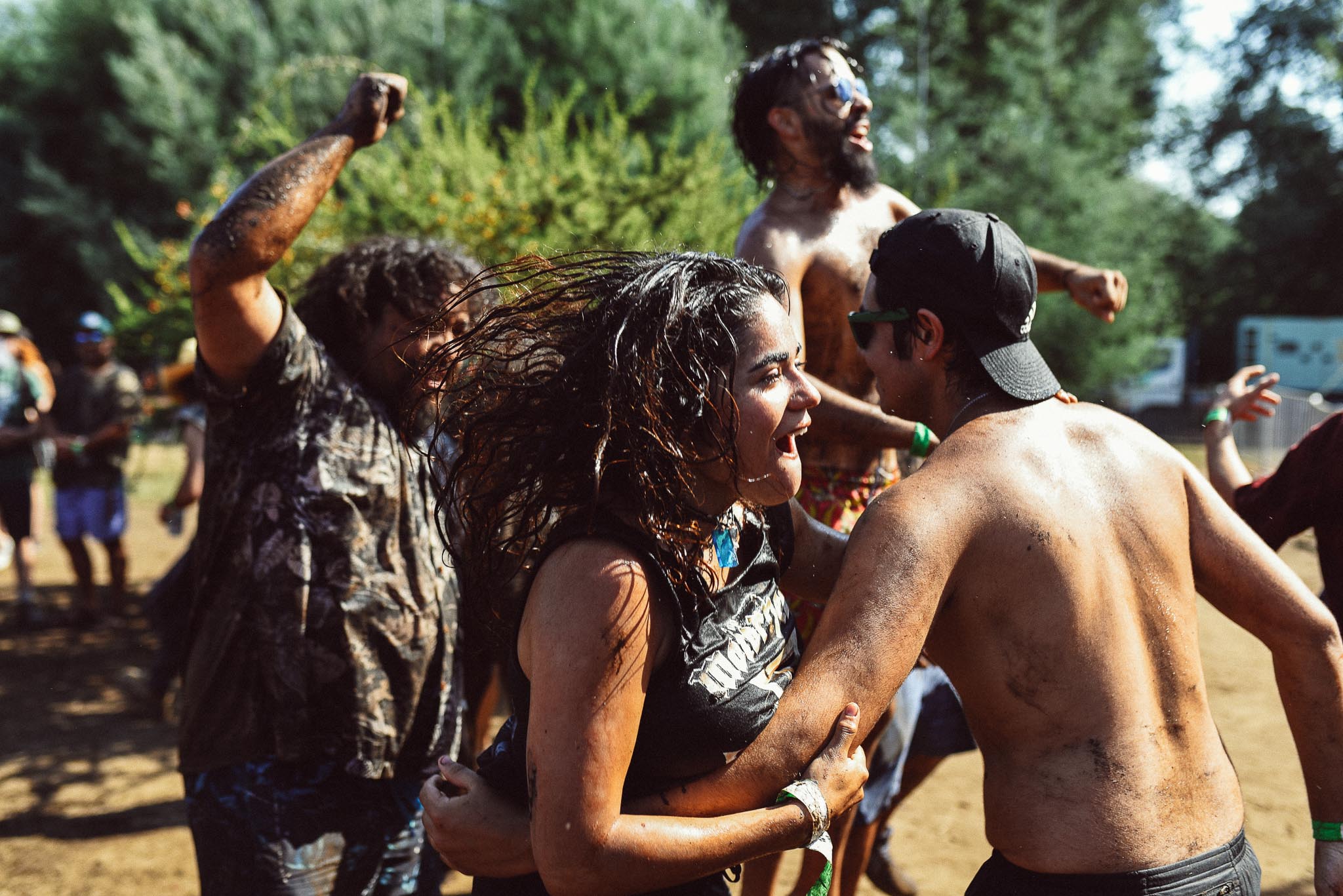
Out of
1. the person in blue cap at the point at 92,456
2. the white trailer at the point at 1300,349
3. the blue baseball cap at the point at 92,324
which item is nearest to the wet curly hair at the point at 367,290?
the person in blue cap at the point at 92,456

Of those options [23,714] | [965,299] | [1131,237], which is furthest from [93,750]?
[1131,237]

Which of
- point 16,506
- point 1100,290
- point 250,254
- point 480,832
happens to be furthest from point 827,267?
point 16,506

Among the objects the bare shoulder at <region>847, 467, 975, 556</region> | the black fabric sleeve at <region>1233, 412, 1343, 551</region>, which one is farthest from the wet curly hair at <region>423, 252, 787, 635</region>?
the black fabric sleeve at <region>1233, 412, 1343, 551</region>

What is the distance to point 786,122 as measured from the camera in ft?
10.2

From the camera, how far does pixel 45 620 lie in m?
7.37

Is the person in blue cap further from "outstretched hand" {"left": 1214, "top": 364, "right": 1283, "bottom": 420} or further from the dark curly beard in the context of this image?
"outstretched hand" {"left": 1214, "top": 364, "right": 1283, "bottom": 420}

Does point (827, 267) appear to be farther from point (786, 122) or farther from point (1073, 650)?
point (1073, 650)

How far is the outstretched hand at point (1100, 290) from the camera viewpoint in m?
2.91

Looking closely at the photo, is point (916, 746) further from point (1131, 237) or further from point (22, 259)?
point (22, 259)

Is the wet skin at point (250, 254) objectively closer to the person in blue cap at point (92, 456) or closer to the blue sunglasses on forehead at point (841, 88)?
the blue sunglasses on forehead at point (841, 88)

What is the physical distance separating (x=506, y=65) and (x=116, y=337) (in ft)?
21.9

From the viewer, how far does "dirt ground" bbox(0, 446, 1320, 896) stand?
3980mm

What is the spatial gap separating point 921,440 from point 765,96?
4.04 ft

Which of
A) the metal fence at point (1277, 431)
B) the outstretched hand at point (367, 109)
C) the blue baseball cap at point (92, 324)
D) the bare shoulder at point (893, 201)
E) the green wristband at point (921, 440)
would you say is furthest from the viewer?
the metal fence at point (1277, 431)
